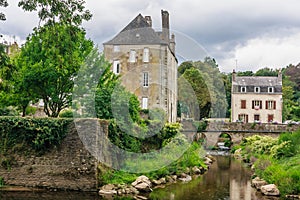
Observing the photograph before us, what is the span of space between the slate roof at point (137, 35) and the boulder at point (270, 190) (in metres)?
18.0

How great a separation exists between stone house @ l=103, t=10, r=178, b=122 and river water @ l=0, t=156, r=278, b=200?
10.5 meters

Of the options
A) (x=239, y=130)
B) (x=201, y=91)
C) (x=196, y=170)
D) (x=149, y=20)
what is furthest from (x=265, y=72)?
(x=196, y=170)

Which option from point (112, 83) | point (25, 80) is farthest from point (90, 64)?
point (25, 80)

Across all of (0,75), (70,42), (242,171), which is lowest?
(242,171)

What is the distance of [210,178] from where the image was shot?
21656 mm

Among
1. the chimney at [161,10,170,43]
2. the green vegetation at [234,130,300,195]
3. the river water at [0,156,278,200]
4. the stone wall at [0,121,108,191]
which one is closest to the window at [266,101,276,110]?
the chimney at [161,10,170,43]

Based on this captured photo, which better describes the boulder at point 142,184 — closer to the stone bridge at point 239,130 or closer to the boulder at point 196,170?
the boulder at point 196,170

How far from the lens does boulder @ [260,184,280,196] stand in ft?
52.9

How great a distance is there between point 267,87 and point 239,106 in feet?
14.0

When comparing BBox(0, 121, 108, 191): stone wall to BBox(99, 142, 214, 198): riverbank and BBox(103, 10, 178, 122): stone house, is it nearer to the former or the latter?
BBox(99, 142, 214, 198): riverbank

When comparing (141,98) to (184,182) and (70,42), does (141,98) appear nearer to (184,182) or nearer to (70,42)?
(184,182)

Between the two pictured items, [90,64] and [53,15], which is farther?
[90,64]

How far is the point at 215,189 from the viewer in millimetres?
18047

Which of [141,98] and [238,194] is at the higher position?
[141,98]
